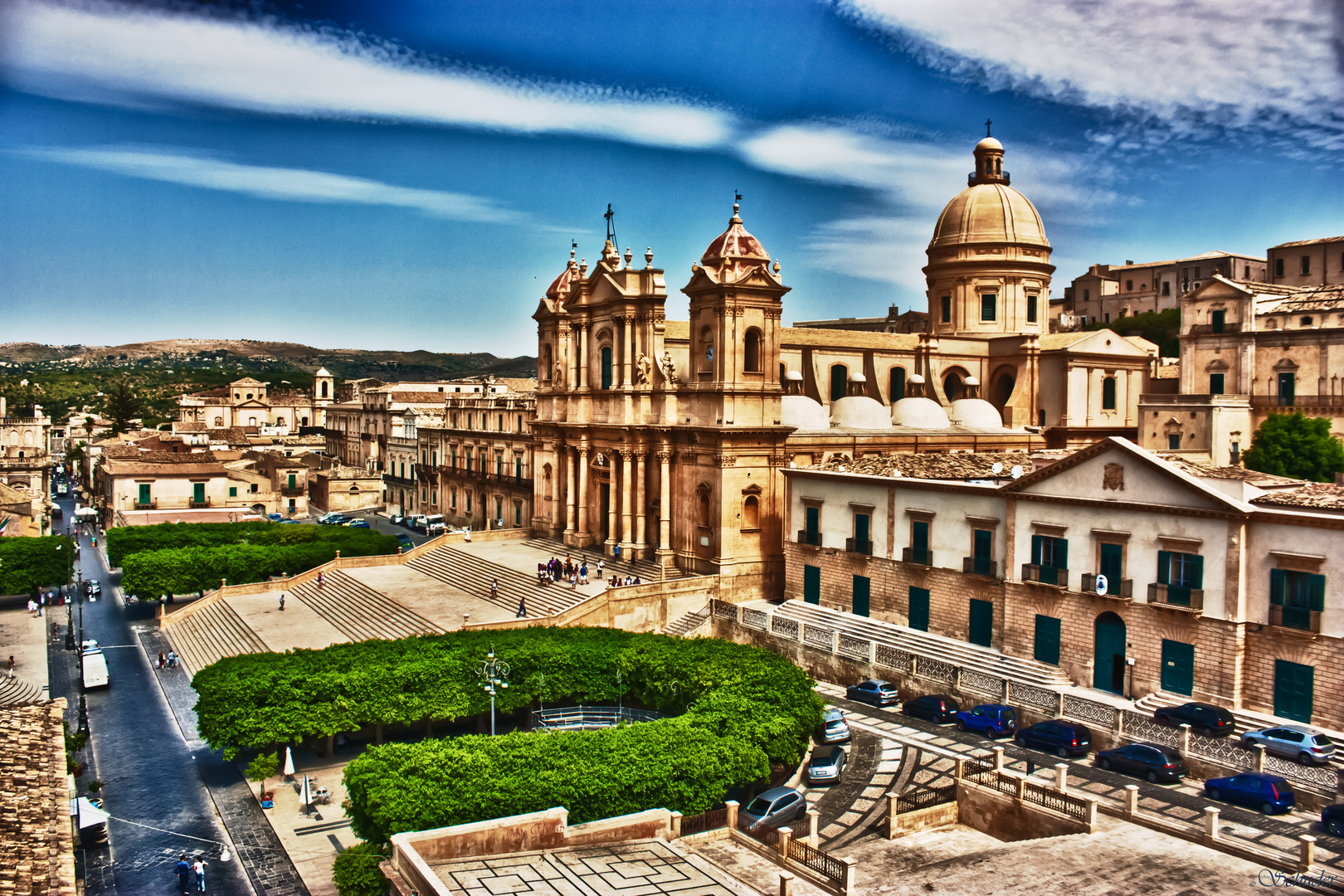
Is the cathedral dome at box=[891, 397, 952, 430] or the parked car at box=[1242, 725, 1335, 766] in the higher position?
the cathedral dome at box=[891, 397, 952, 430]

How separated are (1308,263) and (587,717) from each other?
224 feet

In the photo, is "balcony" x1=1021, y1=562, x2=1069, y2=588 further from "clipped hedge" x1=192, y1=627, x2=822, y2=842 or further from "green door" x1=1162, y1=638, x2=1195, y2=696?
"clipped hedge" x1=192, y1=627, x2=822, y2=842

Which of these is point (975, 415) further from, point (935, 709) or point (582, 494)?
point (935, 709)

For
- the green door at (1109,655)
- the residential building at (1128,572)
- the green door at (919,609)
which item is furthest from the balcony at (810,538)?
the green door at (1109,655)

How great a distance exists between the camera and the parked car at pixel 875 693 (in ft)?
111

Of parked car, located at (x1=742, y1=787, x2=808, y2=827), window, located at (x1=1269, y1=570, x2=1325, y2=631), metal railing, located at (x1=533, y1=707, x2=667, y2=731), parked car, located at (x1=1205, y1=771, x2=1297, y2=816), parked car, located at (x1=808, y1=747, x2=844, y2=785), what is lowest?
parked car, located at (x1=808, y1=747, x2=844, y2=785)

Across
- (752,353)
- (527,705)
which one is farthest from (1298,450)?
(527,705)

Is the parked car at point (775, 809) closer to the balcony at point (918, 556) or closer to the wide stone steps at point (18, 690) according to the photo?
the balcony at point (918, 556)

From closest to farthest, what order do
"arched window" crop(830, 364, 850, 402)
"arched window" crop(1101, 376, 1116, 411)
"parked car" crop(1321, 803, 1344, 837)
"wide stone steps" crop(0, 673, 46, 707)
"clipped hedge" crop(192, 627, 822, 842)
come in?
1. "parked car" crop(1321, 803, 1344, 837)
2. "clipped hedge" crop(192, 627, 822, 842)
3. "wide stone steps" crop(0, 673, 46, 707)
4. "arched window" crop(830, 364, 850, 402)
5. "arched window" crop(1101, 376, 1116, 411)

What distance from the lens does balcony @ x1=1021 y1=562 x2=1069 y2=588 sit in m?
32.7

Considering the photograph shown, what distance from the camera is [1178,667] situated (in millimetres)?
29703

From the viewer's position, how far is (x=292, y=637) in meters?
42.2

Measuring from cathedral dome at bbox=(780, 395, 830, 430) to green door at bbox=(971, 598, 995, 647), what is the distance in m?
15.7

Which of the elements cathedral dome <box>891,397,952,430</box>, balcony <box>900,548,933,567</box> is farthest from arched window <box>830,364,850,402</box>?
balcony <box>900,548,933,567</box>
